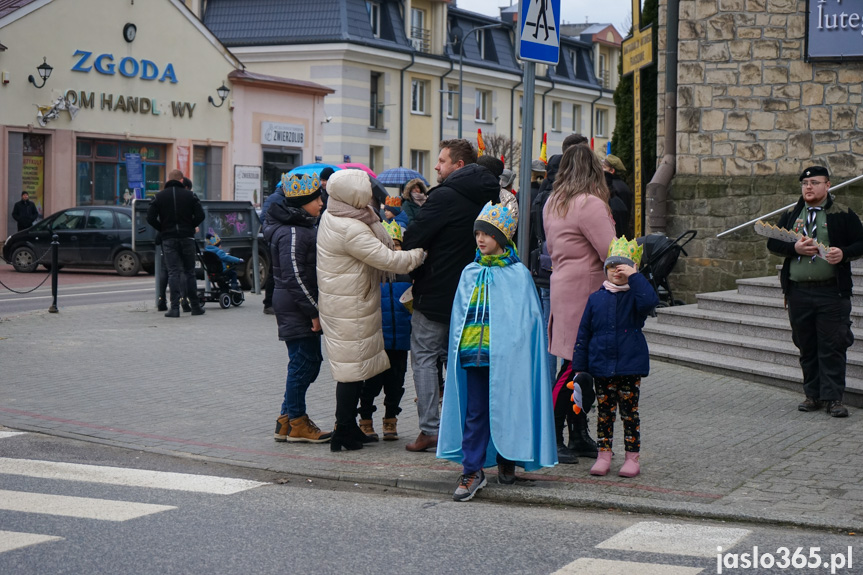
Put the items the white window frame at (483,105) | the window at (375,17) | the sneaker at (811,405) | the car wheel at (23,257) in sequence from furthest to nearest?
the white window frame at (483,105) → the window at (375,17) → the car wheel at (23,257) → the sneaker at (811,405)

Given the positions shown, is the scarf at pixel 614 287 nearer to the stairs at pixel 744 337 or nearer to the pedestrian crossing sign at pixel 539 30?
the pedestrian crossing sign at pixel 539 30

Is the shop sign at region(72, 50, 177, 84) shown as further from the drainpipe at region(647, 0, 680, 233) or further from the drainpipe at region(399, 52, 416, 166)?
the drainpipe at region(647, 0, 680, 233)

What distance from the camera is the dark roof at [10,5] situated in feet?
95.3

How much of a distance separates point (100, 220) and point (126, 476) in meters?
19.8

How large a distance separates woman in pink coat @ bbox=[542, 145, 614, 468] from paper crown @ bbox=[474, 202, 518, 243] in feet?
2.27

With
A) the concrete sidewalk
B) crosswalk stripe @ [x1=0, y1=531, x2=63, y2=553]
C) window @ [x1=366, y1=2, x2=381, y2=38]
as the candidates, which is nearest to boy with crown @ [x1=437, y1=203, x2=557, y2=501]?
the concrete sidewalk

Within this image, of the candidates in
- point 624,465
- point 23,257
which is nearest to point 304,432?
point 624,465

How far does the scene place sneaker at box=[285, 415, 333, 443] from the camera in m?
7.84

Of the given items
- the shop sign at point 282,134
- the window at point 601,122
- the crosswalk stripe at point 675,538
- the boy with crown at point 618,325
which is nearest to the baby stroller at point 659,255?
the boy with crown at point 618,325

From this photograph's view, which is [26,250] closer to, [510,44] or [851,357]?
[851,357]

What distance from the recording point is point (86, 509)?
603cm

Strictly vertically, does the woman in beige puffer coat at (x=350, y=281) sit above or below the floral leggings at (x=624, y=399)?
above

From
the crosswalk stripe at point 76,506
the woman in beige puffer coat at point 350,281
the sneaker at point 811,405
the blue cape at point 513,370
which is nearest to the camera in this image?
the crosswalk stripe at point 76,506

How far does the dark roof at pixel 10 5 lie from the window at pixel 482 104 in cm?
2569
